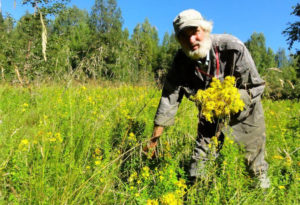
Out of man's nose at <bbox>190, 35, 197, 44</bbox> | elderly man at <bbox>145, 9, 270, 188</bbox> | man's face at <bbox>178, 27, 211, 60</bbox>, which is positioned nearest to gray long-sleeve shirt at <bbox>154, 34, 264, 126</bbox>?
elderly man at <bbox>145, 9, 270, 188</bbox>

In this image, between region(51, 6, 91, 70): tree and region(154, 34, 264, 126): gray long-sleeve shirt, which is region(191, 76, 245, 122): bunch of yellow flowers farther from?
region(51, 6, 91, 70): tree

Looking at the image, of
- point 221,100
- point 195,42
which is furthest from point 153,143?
point 195,42

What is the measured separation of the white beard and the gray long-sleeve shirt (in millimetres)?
89

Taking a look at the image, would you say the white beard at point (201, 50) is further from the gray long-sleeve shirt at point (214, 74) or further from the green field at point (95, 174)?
the green field at point (95, 174)

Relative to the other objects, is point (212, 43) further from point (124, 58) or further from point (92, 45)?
point (92, 45)

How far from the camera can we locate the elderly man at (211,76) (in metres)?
2.25

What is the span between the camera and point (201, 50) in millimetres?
2242

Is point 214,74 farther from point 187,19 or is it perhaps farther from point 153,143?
point 153,143

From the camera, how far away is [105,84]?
10.1 feet

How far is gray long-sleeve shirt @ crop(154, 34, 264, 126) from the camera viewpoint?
227 centimetres

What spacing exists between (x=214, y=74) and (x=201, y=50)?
323 mm

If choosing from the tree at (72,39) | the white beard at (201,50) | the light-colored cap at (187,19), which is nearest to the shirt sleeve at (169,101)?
the white beard at (201,50)

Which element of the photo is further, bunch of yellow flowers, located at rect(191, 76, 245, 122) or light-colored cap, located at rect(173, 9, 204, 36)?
light-colored cap, located at rect(173, 9, 204, 36)

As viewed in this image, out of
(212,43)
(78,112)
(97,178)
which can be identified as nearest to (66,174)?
(97,178)
